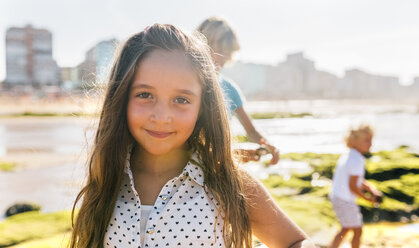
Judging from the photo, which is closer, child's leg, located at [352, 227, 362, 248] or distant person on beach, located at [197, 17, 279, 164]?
distant person on beach, located at [197, 17, 279, 164]

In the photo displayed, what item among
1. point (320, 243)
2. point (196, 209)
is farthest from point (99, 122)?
point (320, 243)

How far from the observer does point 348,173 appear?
13.0ft

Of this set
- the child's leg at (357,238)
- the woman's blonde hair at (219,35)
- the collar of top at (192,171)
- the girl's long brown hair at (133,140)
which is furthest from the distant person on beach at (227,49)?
the child's leg at (357,238)

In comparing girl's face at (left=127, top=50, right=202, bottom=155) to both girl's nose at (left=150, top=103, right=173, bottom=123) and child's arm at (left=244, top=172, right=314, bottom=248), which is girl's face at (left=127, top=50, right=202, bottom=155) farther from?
child's arm at (left=244, top=172, right=314, bottom=248)

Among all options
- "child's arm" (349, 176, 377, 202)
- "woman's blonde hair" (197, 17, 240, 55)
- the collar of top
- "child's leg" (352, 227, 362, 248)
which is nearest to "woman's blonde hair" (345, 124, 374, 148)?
"child's arm" (349, 176, 377, 202)

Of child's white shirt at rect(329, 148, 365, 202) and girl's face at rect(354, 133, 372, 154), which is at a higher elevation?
girl's face at rect(354, 133, 372, 154)

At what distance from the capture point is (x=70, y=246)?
62.5 inches

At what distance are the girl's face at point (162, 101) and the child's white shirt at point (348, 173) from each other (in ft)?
9.37

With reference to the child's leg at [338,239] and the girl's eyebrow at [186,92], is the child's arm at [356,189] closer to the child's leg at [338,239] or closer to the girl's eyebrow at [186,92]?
the child's leg at [338,239]

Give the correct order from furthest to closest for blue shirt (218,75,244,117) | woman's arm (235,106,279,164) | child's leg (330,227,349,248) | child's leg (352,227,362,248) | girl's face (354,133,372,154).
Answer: girl's face (354,133,372,154), child's leg (352,227,362,248), child's leg (330,227,349,248), woman's arm (235,106,279,164), blue shirt (218,75,244,117)

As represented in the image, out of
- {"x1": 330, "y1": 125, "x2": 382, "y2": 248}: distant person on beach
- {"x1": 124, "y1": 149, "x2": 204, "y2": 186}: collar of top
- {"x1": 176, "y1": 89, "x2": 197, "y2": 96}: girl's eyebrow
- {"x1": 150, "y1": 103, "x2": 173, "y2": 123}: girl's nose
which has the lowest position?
Answer: {"x1": 330, "y1": 125, "x2": 382, "y2": 248}: distant person on beach

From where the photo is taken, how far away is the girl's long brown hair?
4.87 ft

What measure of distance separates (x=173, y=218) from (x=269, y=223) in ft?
1.18

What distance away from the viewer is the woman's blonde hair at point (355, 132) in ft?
13.4
